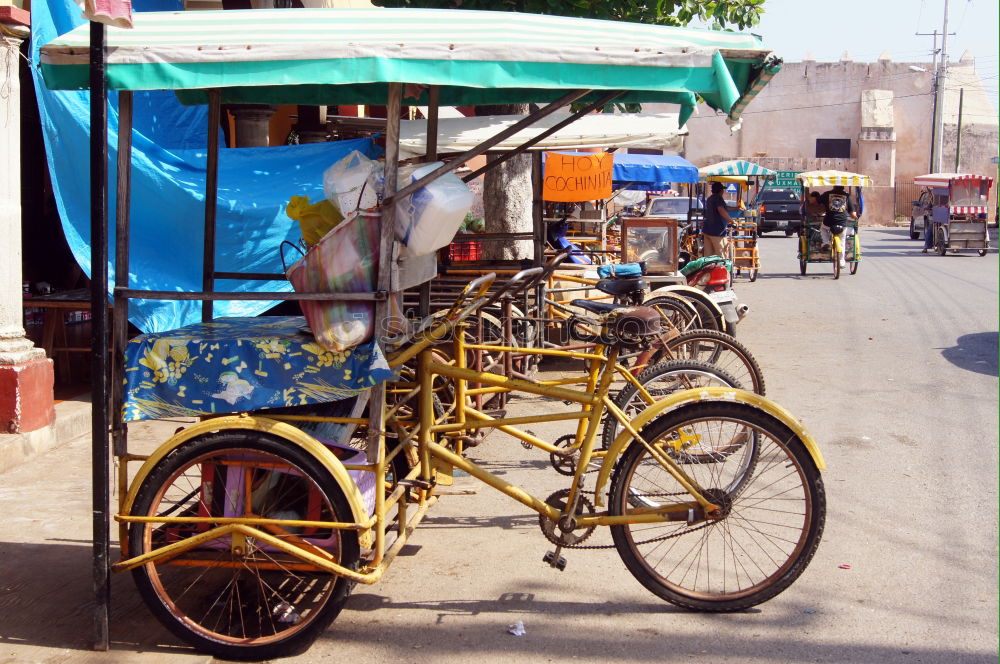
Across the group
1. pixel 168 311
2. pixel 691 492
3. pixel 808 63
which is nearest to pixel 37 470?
pixel 168 311

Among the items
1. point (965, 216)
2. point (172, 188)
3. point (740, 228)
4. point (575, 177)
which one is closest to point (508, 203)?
point (575, 177)

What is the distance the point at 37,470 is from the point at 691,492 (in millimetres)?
4115

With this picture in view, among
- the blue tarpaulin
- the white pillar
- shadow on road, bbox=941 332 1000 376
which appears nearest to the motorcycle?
shadow on road, bbox=941 332 1000 376

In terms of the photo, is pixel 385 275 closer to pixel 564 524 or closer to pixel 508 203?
pixel 564 524

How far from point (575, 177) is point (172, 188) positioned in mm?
4820

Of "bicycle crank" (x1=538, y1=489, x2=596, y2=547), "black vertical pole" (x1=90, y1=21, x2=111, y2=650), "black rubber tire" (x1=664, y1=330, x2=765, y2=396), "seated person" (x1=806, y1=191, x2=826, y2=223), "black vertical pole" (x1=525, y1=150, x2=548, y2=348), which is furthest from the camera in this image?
"seated person" (x1=806, y1=191, x2=826, y2=223)

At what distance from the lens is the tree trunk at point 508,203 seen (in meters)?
10.8

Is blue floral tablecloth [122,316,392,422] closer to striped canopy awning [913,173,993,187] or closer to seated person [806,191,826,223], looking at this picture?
seated person [806,191,826,223]

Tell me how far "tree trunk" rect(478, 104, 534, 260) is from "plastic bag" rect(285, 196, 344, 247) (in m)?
6.86

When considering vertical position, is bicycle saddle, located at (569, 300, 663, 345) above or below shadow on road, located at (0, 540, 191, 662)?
above

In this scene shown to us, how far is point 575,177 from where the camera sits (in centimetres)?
1083

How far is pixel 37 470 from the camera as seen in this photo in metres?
5.89

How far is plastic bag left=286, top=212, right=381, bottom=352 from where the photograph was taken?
362 cm

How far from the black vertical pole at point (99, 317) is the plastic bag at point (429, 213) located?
106 centimetres
